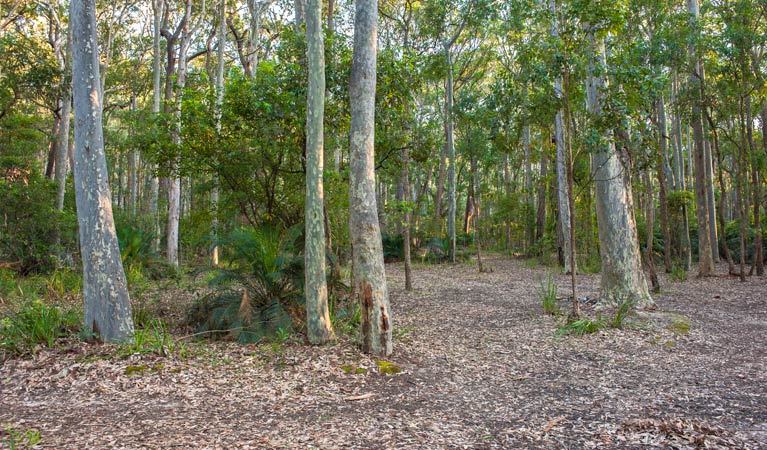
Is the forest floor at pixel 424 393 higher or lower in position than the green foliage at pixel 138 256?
lower

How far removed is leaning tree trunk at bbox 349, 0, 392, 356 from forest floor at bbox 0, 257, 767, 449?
0.46m

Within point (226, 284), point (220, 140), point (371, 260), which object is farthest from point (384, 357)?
point (220, 140)

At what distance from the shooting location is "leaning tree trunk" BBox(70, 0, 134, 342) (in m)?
6.12

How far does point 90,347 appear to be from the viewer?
231 inches

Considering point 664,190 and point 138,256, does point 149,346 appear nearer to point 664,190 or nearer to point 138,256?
point 138,256

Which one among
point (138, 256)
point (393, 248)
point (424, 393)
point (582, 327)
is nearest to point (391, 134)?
point (582, 327)

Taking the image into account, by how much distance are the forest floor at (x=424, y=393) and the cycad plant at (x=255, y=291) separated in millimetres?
577

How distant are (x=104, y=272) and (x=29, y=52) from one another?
1699 cm

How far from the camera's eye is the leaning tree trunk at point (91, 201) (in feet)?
20.1

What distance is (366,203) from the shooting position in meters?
6.39

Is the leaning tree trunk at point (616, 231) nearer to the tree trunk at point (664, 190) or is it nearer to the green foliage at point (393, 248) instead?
the tree trunk at point (664, 190)

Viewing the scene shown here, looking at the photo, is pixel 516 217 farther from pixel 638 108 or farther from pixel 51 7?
pixel 51 7

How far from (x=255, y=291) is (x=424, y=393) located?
340 cm

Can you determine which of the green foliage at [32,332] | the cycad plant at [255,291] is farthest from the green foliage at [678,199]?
the green foliage at [32,332]
